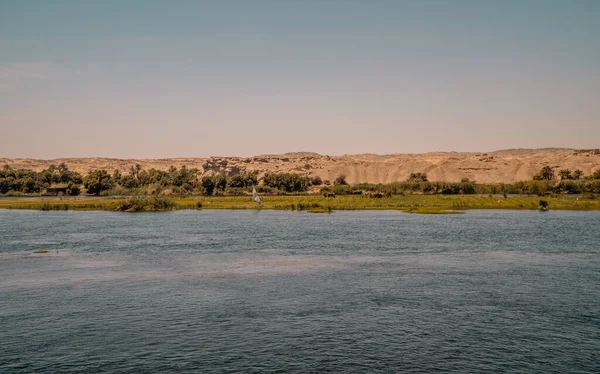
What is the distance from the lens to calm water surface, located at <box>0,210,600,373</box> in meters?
28.2

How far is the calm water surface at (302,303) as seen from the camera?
2816 centimetres

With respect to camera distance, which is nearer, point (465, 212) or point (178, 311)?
point (178, 311)

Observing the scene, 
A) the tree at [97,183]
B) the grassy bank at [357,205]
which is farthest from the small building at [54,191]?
the grassy bank at [357,205]

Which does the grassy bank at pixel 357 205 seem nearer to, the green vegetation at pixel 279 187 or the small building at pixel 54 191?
the green vegetation at pixel 279 187

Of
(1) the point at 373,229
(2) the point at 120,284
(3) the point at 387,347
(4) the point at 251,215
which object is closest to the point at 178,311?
(2) the point at 120,284

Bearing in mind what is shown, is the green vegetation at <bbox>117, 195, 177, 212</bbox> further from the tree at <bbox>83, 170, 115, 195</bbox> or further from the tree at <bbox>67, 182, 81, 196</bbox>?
the tree at <bbox>67, 182, 81, 196</bbox>

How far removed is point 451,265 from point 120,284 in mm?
28012

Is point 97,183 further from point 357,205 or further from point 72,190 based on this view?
point 357,205

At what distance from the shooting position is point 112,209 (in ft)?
407

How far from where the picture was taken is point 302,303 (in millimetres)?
38375

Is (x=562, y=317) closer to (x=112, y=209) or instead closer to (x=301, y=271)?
(x=301, y=271)

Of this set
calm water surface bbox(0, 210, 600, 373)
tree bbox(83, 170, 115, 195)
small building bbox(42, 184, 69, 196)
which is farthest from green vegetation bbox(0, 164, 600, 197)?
A: calm water surface bbox(0, 210, 600, 373)

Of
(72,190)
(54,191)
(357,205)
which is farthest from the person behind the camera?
(54,191)

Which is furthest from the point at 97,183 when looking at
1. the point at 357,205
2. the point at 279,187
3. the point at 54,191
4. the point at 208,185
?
the point at 357,205
